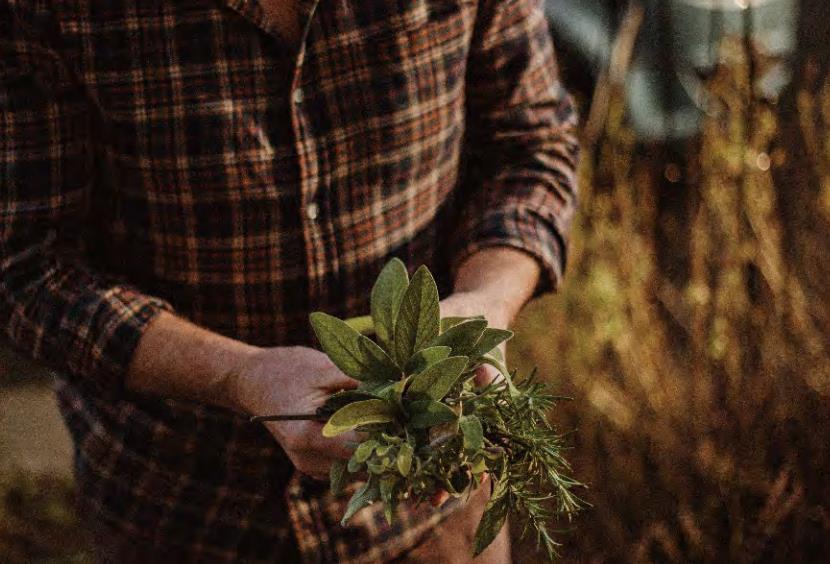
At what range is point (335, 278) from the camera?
1.25m

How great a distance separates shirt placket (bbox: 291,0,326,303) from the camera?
1.13m

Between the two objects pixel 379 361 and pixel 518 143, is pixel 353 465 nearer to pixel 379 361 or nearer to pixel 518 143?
pixel 379 361

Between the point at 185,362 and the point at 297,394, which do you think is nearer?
the point at 297,394

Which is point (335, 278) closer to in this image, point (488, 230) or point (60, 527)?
point (488, 230)

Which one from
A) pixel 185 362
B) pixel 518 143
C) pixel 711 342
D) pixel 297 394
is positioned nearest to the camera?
pixel 297 394

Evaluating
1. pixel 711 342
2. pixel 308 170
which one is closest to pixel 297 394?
pixel 308 170

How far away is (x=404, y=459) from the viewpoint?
2.45 ft

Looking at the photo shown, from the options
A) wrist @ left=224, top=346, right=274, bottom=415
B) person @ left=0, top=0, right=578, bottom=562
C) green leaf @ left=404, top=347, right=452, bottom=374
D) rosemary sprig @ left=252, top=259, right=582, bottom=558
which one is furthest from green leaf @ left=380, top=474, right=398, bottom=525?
wrist @ left=224, top=346, right=274, bottom=415

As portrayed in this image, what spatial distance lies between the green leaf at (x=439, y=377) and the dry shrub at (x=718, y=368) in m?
1.81

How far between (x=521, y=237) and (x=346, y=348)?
1.88 feet

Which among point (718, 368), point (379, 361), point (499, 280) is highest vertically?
point (379, 361)

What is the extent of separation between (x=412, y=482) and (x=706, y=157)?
2.02 metres

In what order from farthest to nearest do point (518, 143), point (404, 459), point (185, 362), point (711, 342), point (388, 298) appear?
point (711, 342)
point (518, 143)
point (185, 362)
point (388, 298)
point (404, 459)

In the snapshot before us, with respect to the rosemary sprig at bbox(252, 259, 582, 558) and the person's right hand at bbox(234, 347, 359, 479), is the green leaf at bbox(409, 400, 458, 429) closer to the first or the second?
the rosemary sprig at bbox(252, 259, 582, 558)
